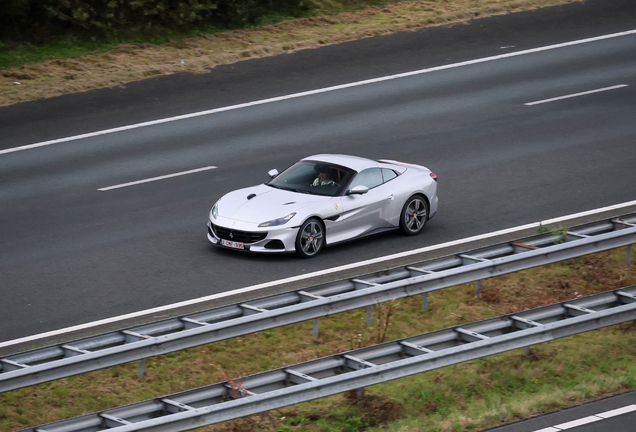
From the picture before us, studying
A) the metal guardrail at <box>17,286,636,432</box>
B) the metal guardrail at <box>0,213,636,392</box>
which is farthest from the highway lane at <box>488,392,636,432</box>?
the metal guardrail at <box>0,213,636,392</box>

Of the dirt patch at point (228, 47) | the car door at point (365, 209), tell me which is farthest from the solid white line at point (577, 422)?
the dirt patch at point (228, 47)

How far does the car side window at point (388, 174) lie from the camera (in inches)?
603

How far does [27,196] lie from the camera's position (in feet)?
55.4

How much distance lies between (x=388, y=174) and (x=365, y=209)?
0.93 meters

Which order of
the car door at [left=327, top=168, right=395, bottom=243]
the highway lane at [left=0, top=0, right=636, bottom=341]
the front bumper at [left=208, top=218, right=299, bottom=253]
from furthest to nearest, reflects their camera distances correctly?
the car door at [left=327, top=168, right=395, bottom=243], the front bumper at [left=208, top=218, right=299, bottom=253], the highway lane at [left=0, top=0, right=636, bottom=341]

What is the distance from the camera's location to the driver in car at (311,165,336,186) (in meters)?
14.9

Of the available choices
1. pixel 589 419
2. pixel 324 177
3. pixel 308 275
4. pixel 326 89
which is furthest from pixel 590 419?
pixel 326 89

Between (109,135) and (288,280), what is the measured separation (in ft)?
26.8

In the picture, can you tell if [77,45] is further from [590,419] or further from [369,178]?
[590,419]

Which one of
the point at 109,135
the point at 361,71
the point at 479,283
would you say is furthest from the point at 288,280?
the point at 361,71

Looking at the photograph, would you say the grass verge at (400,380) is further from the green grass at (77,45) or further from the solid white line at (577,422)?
the green grass at (77,45)

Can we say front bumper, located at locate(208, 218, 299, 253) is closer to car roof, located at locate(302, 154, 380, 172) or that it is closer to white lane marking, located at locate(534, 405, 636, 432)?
car roof, located at locate(302, 154, 380, 172)

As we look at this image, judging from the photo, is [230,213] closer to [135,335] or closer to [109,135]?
[135,335]

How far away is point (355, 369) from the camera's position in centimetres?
935
